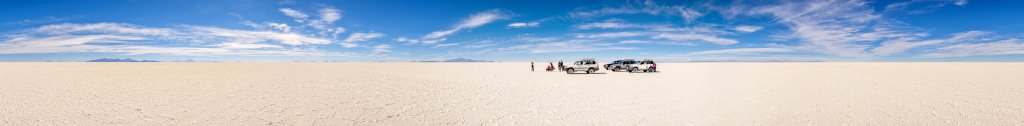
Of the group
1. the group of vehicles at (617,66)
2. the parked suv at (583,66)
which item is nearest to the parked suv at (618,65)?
the group of vehicles at (617,66)

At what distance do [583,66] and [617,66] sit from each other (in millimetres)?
3615

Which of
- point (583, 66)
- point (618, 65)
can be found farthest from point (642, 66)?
point (583, 66)

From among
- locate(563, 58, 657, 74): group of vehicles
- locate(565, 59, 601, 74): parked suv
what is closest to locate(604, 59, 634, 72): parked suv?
locate(563, 58, 657, 74): group of vehicles

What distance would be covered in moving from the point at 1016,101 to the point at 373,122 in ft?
40.3

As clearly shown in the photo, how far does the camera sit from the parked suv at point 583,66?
29031mm

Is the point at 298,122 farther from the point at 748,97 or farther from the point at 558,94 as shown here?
the point at 748,97

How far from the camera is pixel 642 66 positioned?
1260 inches

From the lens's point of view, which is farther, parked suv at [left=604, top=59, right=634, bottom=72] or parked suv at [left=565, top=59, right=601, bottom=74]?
parked suv at [left=604, top=59, right=634, bottom=72]

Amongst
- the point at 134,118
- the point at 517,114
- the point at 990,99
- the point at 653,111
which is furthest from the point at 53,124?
the point at 990,99

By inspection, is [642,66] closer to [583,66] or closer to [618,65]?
[618,65]

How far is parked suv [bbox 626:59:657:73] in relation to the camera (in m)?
31.8

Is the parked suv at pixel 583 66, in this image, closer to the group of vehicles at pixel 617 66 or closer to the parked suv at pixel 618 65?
the group of vehicles at pixel 617 66

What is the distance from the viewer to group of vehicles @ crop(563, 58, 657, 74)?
29.2 meters

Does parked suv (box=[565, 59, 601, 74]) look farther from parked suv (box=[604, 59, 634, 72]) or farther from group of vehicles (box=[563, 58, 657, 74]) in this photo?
parked suv (box=[604, 59, 634, 72])
